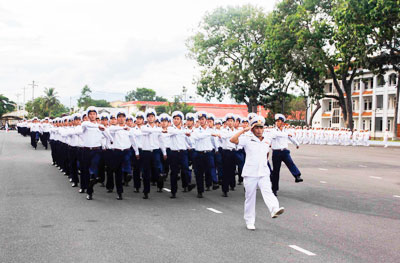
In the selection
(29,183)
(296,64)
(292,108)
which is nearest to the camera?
(29,183)

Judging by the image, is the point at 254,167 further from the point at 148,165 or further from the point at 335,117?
the point at 335,117

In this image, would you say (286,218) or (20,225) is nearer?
(20,225)

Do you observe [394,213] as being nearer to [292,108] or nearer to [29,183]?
[29,183]

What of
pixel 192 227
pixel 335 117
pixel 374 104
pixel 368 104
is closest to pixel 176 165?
pixel 192 227

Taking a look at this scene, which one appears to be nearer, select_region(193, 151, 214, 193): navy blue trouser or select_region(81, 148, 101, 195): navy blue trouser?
select_region(81, 148, 101, 195): navy blue trouser

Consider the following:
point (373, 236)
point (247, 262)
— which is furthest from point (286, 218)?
point (247, 262)

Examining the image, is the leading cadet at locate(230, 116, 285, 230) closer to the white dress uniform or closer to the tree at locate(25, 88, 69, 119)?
the white dress uniform

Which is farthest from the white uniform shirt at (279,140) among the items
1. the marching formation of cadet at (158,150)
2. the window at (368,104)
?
the window at (368,104)

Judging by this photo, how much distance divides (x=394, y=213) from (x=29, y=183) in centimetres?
965

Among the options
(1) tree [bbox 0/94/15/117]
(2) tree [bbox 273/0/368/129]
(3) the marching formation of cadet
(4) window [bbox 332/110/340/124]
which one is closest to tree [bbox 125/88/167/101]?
(1) tree [bbox 0/94/15/117]

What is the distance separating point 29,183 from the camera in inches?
541

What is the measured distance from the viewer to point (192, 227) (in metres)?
8.09

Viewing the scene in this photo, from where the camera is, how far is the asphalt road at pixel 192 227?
6.39 metres

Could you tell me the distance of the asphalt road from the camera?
6387 millimetres
